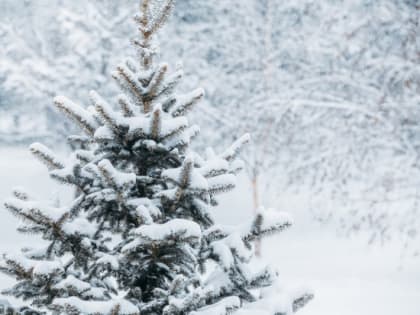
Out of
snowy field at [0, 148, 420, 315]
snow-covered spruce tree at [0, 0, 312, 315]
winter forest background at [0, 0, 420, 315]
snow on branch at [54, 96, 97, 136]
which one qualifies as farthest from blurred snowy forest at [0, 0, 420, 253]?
snow on branch at [54, 96, 97, 136]

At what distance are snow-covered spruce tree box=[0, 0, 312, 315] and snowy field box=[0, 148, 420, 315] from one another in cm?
434

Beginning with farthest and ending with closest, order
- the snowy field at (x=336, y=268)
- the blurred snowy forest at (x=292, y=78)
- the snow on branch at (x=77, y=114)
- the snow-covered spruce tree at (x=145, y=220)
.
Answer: the snowy field at (x=336, y=268)
the blurred snowy forest at (x=292, y=78)
the snow on branch at (x=77, y=114)
the snow-covered spruce tree at (x=145, y=220)

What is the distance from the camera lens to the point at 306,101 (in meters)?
7.89

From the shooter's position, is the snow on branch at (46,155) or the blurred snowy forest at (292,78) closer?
the snow on branch at (46,155)

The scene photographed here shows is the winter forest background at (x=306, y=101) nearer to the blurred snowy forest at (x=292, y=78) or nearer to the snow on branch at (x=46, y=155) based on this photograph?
the blurred snowy forest at (x=292, y=78)

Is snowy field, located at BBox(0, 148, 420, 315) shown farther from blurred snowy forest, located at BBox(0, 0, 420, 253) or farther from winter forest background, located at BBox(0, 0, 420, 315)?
blurred snowy forest, located at BBox(0, 0, 420, 253)

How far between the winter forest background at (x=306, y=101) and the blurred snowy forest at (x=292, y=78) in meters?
0.04

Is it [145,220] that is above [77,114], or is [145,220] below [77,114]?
below

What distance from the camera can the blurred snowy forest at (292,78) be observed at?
777 centimetres

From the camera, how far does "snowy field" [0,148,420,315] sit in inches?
331

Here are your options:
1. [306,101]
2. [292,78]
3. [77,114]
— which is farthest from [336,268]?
[77,114]

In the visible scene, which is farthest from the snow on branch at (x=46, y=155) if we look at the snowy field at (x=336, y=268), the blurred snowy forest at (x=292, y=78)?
the blurred snowy forest at (x=292, y=78)

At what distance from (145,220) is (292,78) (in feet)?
30.1

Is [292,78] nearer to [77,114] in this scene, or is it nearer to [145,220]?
[77,114]
